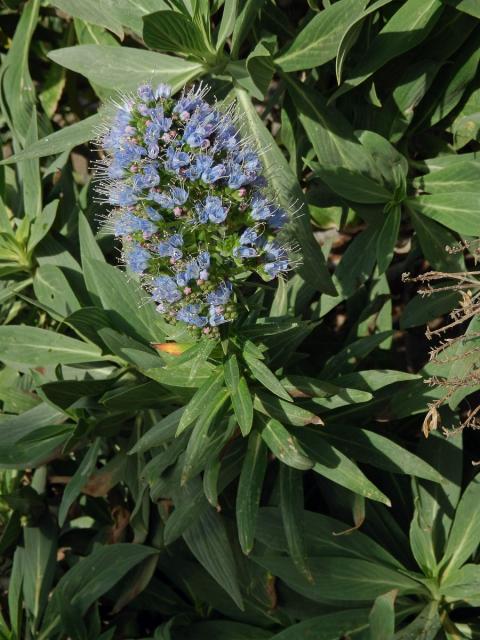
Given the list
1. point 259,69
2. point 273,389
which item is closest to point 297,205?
point 259,69

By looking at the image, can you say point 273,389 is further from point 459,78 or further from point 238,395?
point 459,78

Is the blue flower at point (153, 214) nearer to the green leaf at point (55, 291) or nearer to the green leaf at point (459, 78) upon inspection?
the green leaf at point (55, 291)

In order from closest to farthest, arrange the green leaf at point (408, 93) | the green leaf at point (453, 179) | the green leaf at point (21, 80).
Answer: the green leaf at point (453, 179), the green leaf at point (408, 93), the green leaf at point (21, 80)

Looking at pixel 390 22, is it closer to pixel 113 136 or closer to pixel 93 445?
pixel 113 136

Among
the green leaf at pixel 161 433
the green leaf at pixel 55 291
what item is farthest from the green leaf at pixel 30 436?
→ the green leaf at pixel 161 433

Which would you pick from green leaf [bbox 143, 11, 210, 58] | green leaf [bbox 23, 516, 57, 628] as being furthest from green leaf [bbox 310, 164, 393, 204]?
green leaf [bbox 23, 516, 57, 628]

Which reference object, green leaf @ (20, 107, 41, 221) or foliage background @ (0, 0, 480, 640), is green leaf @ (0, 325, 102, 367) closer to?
foliage background @ (0, 0, 480, 640)
